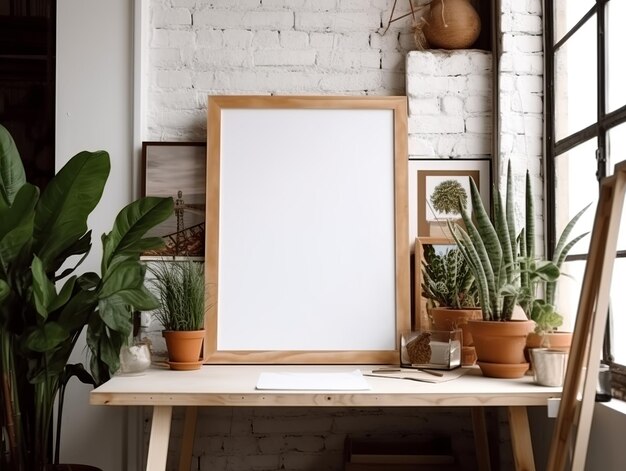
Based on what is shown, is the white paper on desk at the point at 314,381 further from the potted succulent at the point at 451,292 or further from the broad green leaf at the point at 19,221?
the broad green leaf at the point at 19,221

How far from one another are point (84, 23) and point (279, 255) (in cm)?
123

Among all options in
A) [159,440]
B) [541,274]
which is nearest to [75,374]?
[159,440]

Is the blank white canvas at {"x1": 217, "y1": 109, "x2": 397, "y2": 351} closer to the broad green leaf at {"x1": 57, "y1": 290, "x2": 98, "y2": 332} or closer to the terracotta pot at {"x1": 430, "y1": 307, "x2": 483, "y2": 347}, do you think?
the terracotta pot at {"x1": 430, "y1": 307, "x2": 483, "y2": 347}

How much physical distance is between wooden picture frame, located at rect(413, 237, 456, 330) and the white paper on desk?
1.42 feet

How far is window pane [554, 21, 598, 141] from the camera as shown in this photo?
2213 mm

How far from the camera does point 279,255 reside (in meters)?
2.59

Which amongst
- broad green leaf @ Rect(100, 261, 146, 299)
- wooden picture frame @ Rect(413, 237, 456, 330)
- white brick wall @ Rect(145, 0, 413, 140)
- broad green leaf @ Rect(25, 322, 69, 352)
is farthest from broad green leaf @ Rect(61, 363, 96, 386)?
wooden picture frame @ Rect(413, 237, 456, 330)

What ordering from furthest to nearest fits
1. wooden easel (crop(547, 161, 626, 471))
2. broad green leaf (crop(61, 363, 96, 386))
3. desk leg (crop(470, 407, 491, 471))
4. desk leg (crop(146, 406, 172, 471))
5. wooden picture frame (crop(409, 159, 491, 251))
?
wooden picture frame (crop(409, 159, 491, 251)) → desk leg (crop(470, 407, 491, 471)) → broad green leaf (crop(61, 363, 96, 386)) → desk leg (crop(146, 406, 172, 471)) → wooden easel (crop(547, 161, 626, 471))

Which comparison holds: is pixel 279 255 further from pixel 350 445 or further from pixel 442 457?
pixel 442 457

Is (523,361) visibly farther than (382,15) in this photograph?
No

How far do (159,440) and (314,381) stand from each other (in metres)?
0.50

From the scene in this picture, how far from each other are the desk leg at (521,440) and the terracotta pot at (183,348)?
1088 mm

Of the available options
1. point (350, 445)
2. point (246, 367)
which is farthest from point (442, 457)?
point (246, 367)

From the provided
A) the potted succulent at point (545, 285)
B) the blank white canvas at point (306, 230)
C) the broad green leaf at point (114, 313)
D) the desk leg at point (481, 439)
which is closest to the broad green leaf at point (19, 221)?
the broad green leaf at point (114, 313)
